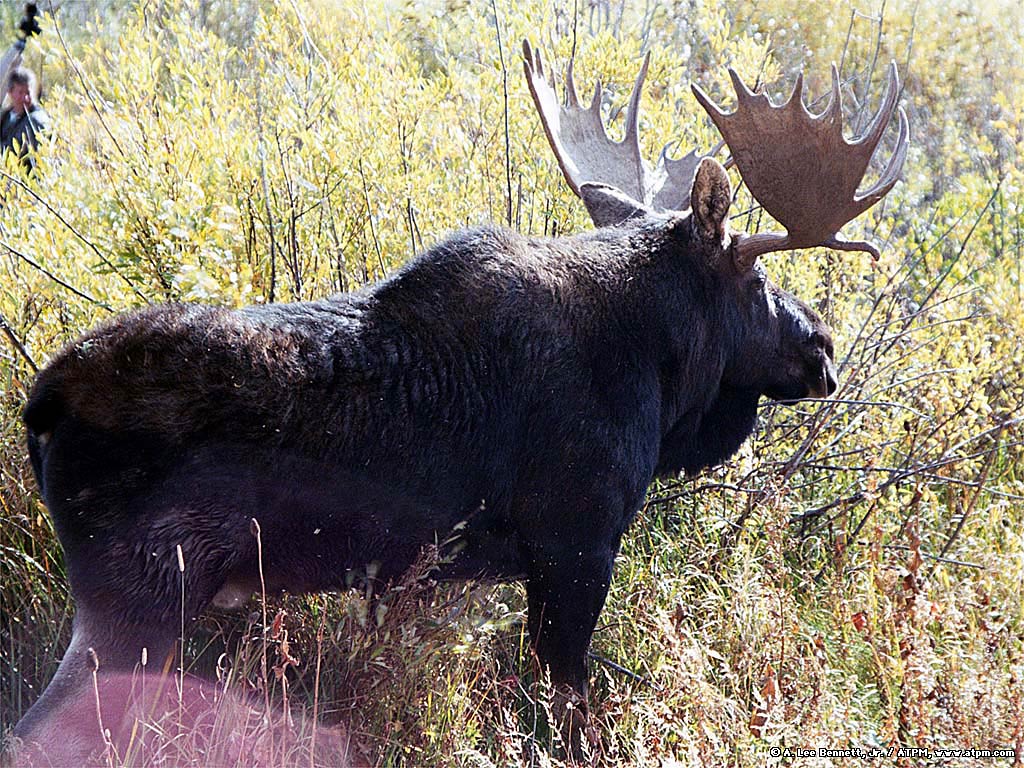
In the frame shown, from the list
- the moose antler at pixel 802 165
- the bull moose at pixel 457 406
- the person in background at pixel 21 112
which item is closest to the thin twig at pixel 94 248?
the bull moose at pixel 457 406

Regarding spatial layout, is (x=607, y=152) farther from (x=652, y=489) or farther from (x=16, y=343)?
(x=16, y=343)

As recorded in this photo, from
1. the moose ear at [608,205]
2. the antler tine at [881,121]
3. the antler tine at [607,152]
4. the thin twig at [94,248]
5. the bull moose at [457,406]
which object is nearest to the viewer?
the bull moose at [457,406]

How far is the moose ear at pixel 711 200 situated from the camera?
14.3ft

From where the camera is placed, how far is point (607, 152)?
5.64 meters

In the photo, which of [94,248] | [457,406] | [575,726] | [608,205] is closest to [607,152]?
[608,205]

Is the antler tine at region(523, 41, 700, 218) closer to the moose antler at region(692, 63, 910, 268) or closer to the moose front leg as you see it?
the moose antler at region(692, 63, 910, 268)

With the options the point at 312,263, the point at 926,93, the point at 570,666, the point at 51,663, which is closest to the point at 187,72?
the point at 312,263

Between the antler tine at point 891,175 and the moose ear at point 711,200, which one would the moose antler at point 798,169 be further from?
the moose ear at point 711,200

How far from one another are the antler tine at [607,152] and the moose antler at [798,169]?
0.82 metres

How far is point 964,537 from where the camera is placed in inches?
241

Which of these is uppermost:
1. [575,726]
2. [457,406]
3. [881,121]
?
[881,121]

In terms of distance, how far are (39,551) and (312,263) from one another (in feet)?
5.67

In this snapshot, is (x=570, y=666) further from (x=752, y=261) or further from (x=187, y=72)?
(x=187, y=72)

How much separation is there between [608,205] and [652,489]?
→ 137 centimetres
